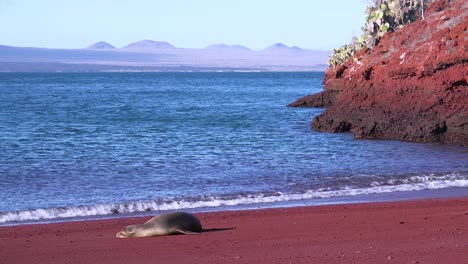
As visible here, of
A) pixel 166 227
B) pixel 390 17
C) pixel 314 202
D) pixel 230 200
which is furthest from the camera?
pixel 390 17

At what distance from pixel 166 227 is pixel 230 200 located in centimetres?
434

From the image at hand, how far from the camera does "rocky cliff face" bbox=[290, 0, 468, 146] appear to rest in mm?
27344

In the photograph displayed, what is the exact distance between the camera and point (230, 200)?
1662 cm

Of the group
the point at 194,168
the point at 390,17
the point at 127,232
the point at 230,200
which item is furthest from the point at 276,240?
the point at 390,17

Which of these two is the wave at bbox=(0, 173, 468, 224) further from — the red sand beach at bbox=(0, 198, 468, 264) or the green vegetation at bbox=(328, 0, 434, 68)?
the green vegetation at bbox=(328, 0, 434, 68)

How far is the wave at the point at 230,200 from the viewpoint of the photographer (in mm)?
15227

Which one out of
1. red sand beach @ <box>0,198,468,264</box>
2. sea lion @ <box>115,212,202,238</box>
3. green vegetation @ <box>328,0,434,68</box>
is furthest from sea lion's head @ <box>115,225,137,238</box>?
green vegetation @ <box>328,0,434,68</box>

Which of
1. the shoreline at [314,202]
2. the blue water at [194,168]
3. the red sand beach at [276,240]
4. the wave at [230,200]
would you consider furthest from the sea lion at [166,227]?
the blue water at [194,168]

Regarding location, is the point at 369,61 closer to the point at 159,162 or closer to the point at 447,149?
the point at 447,149

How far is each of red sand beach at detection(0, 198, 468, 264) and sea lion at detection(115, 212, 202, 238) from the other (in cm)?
17

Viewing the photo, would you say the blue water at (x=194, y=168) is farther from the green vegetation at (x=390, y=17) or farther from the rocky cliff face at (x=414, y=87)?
the green vegetation at (x=390, y=17)

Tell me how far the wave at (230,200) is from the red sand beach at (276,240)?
129cm

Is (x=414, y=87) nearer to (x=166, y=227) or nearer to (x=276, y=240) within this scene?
(x=276, y=240)

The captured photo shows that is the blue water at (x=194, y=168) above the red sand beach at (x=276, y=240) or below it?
below
